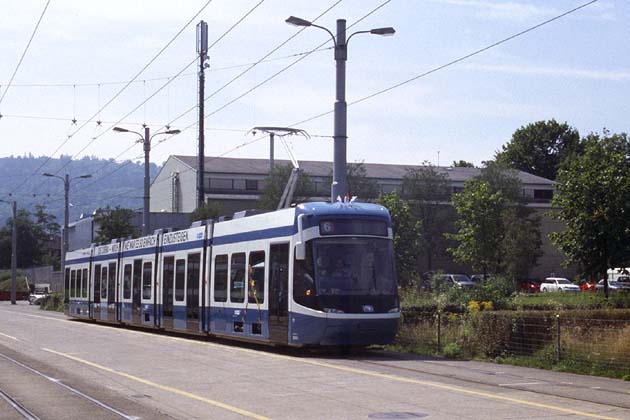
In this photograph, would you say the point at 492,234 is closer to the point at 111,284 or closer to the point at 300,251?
the point at 111,284

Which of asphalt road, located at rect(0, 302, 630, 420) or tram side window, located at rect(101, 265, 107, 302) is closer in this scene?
asphalt road, located at rect(0, 302, 630, 420)

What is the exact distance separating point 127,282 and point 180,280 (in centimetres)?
753

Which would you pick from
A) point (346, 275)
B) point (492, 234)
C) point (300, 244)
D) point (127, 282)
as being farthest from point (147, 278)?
point (492, 234)

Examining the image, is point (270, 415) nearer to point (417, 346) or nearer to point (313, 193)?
point (417, 346)

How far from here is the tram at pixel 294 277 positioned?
70.0 ft

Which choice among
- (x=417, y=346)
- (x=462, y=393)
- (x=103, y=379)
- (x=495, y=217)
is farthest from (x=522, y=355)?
(x=495, y=217)

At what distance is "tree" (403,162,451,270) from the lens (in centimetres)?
8525

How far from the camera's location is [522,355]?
20.8 metres

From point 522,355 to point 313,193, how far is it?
5775 centimetres

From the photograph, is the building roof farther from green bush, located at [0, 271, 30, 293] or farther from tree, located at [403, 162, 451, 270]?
green bush, located at [0, 271, 30, 293]

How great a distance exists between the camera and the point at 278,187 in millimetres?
76500

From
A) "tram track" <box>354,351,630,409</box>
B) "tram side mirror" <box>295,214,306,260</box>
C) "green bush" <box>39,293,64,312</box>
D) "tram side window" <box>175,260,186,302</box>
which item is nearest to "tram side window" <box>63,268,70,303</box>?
"tram side window" <box>175,260,186,302</box>

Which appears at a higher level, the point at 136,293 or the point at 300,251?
the point at 300,251

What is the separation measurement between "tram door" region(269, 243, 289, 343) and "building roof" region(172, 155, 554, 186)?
218ft
